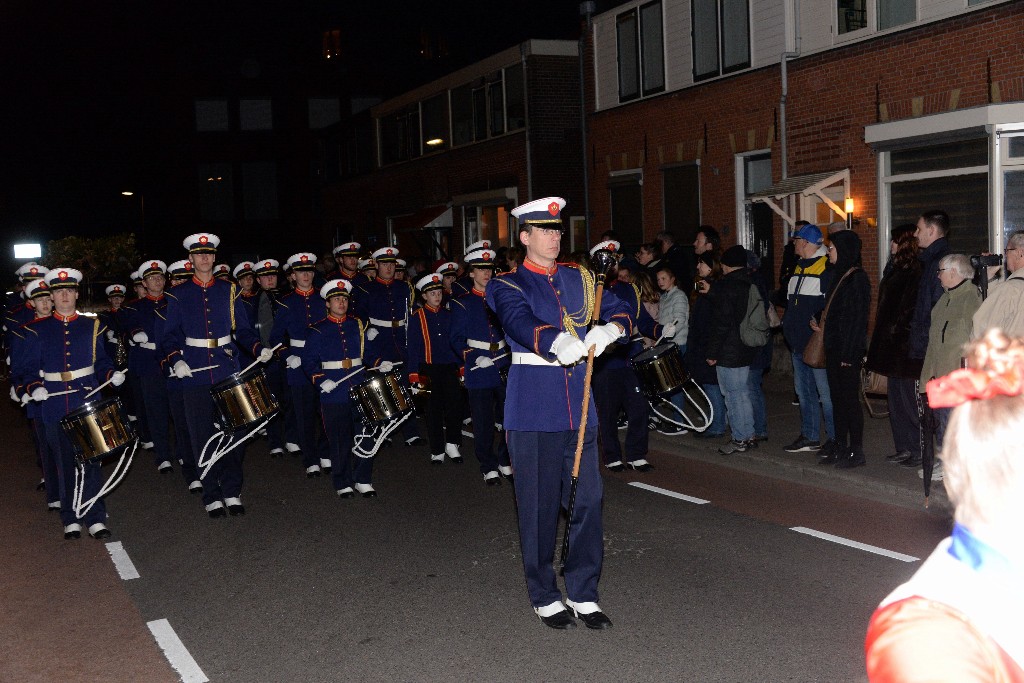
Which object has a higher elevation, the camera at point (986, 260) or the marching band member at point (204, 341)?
the camera at point (986, 260)

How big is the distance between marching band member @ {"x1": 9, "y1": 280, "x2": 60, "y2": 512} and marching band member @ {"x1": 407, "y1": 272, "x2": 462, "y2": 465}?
11.8 feet

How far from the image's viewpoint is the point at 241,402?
355 inches

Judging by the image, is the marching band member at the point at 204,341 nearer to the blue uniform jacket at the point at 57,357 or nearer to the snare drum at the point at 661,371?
the blue uniform jacket at the point at 57,357

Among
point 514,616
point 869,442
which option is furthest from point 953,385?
point 869,442

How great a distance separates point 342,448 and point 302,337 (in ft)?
6.45

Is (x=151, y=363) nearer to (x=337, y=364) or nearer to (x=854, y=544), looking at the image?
(x=337, y=364)

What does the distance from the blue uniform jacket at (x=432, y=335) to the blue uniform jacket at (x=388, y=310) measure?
1575 millimetres

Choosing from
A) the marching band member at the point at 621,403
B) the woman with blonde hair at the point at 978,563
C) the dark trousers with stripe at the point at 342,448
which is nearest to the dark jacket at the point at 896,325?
the marching band member at the point at 621,403

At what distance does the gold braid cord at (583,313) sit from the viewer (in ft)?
19.8

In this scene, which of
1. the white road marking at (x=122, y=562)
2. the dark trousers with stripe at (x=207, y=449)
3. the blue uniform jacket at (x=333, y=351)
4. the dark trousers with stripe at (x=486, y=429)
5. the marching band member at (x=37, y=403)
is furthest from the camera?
the dark trousers with stripe at (x=486, y=429)

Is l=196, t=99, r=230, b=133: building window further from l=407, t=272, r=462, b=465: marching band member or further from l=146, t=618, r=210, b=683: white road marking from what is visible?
l=146, t=618, r=210, b=683: white road marking

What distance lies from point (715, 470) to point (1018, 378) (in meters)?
8.58

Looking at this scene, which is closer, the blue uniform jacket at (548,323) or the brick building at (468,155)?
the blue uniform jacket at (548,323)

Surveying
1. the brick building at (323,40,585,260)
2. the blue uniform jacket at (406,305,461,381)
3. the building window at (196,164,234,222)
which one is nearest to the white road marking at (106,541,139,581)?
the blue uniform jacket at (406,305,461,381)
